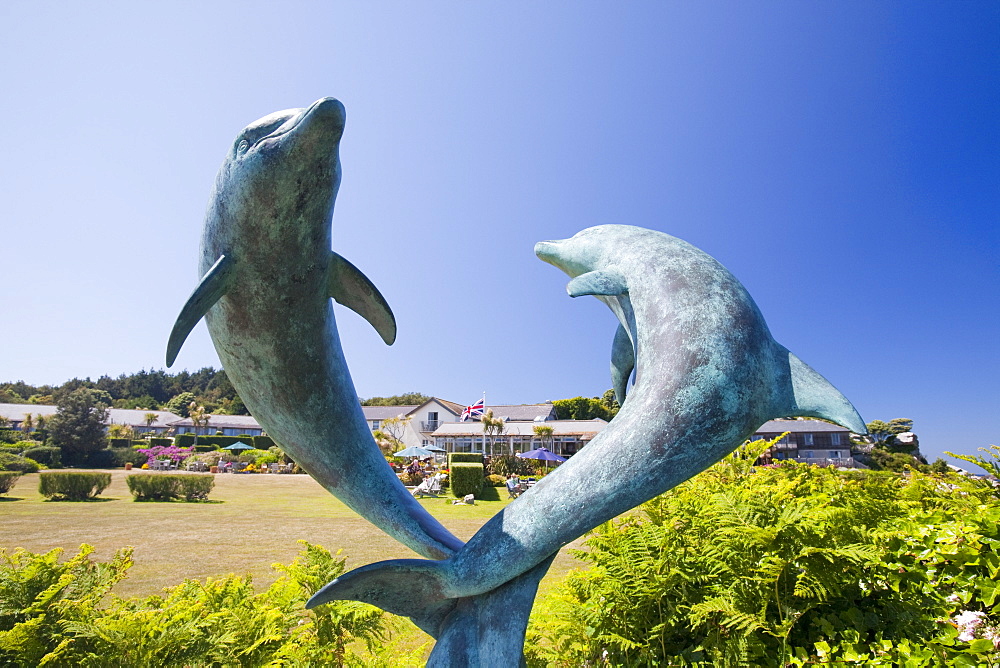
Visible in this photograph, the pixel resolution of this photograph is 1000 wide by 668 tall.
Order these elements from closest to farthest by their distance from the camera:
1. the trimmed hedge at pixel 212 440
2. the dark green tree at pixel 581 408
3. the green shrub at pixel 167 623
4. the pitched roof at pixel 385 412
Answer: the green shrub at pixel 167 623, the trimmed hedge at pixel 212 440, the pitched roof at pixel 385 412, the dark green tree at pixel 581 408

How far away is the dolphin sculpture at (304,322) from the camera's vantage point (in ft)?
7.68

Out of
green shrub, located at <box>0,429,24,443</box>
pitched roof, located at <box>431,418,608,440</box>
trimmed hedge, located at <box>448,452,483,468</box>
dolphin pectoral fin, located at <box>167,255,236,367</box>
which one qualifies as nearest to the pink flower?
dolphin pectoral fin, located at <box>167,255,236,367</box>

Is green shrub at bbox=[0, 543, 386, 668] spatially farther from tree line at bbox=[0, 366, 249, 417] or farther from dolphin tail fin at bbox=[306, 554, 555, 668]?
Result: tree line at bbox=[0, 366, 249, 417]

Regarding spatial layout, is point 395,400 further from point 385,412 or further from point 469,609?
point 469,609

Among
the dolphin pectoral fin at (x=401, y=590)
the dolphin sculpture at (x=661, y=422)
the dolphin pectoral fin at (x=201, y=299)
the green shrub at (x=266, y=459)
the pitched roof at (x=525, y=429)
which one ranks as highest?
the dolphin pectoral fin at (x=201, y=299)

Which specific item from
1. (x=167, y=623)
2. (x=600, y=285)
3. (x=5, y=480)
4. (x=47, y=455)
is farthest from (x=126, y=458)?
(x=600, y=285)

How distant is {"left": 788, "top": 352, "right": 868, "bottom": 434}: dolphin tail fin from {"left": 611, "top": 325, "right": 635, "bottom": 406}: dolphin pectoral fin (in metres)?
1.04

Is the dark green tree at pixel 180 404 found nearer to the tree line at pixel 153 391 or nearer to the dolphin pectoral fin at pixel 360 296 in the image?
the tree line at pixel 153 391

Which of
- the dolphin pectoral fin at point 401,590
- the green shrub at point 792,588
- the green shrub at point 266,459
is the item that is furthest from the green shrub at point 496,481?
the dolphin pectoral fin at point 401,590

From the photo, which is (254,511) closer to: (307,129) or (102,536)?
(102,536)

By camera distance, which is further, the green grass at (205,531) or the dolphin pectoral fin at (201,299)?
the green grass at (205,531)

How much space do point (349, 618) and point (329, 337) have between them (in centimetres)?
263

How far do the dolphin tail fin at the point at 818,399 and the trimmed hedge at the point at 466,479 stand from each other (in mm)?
20441

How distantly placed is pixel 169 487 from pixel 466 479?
38.0ft
